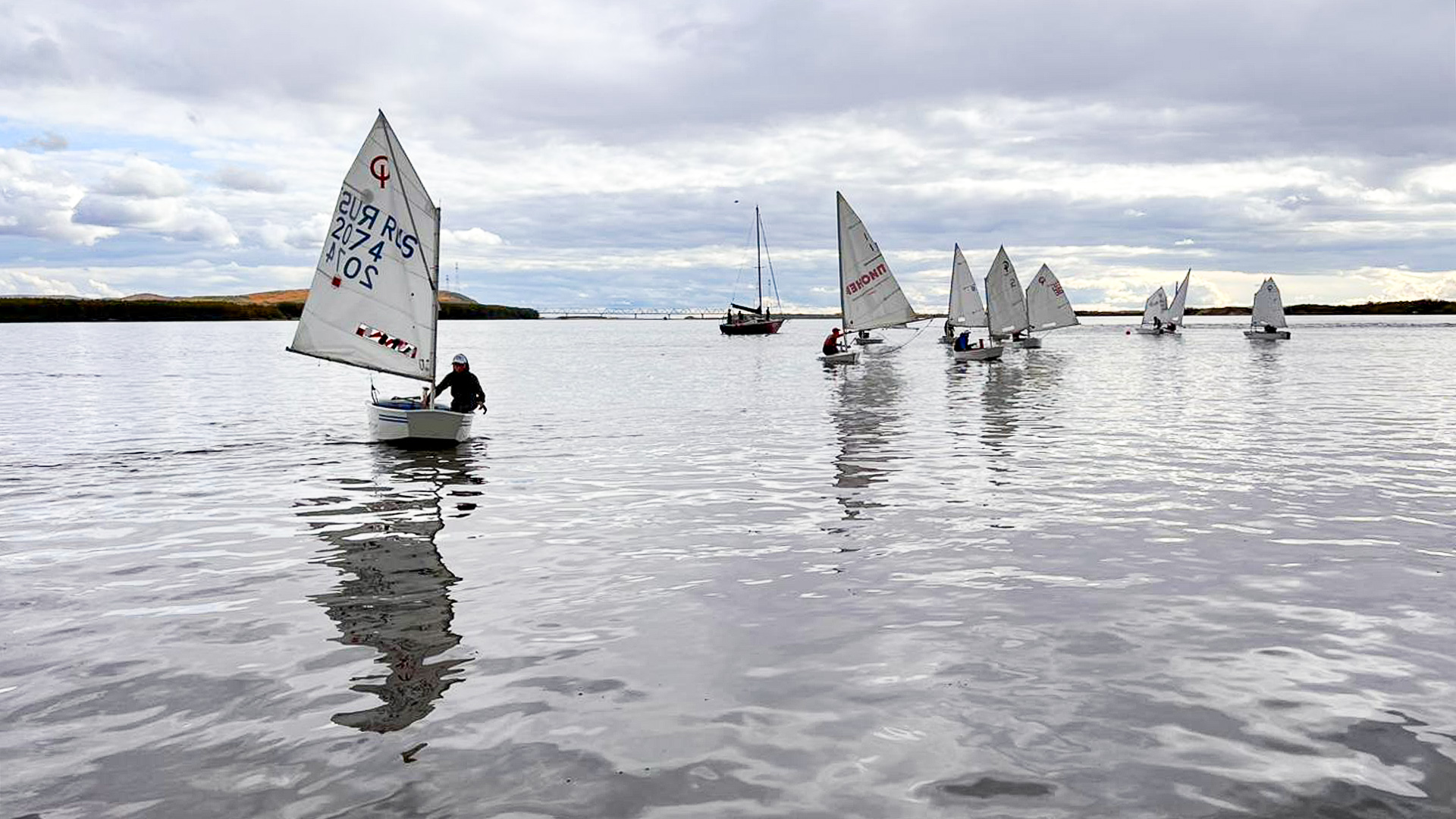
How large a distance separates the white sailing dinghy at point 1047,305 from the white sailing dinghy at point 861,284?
94.5ft

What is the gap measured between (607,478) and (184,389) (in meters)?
40.5

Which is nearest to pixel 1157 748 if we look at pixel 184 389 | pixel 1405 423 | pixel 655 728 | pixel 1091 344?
pixel 655 728

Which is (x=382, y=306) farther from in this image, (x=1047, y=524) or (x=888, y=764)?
(x=888, y=764)

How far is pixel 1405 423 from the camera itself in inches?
1243

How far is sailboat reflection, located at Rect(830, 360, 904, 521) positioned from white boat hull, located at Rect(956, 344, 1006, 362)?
51.8ft

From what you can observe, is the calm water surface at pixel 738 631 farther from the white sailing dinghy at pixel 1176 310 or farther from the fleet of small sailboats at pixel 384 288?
the white sailing dinghy at pixel 1176 310

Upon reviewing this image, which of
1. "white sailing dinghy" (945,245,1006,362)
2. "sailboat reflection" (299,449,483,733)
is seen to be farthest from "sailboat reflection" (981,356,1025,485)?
"white sailing dinghy" (945,245,1006,362)

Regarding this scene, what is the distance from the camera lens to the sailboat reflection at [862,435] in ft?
66.8

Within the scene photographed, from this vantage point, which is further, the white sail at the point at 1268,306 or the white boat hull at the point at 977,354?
the white sail at the point at 1268,306

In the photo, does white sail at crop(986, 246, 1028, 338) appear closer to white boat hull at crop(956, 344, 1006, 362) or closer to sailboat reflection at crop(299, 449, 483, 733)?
white boat hull at crop(956, 344, 1006, 362)

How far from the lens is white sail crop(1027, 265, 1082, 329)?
93.8 meters

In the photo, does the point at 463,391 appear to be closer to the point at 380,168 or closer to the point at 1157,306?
the point at 380,168

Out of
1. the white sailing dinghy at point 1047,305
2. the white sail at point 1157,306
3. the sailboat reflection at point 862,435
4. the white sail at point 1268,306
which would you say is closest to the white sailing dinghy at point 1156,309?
the white sail at point 1157,306

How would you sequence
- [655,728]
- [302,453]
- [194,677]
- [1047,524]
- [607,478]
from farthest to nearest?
1. [302,453]
2. [607,478]
3. [1047,524]
4. [194,677]
5. [655,728]
